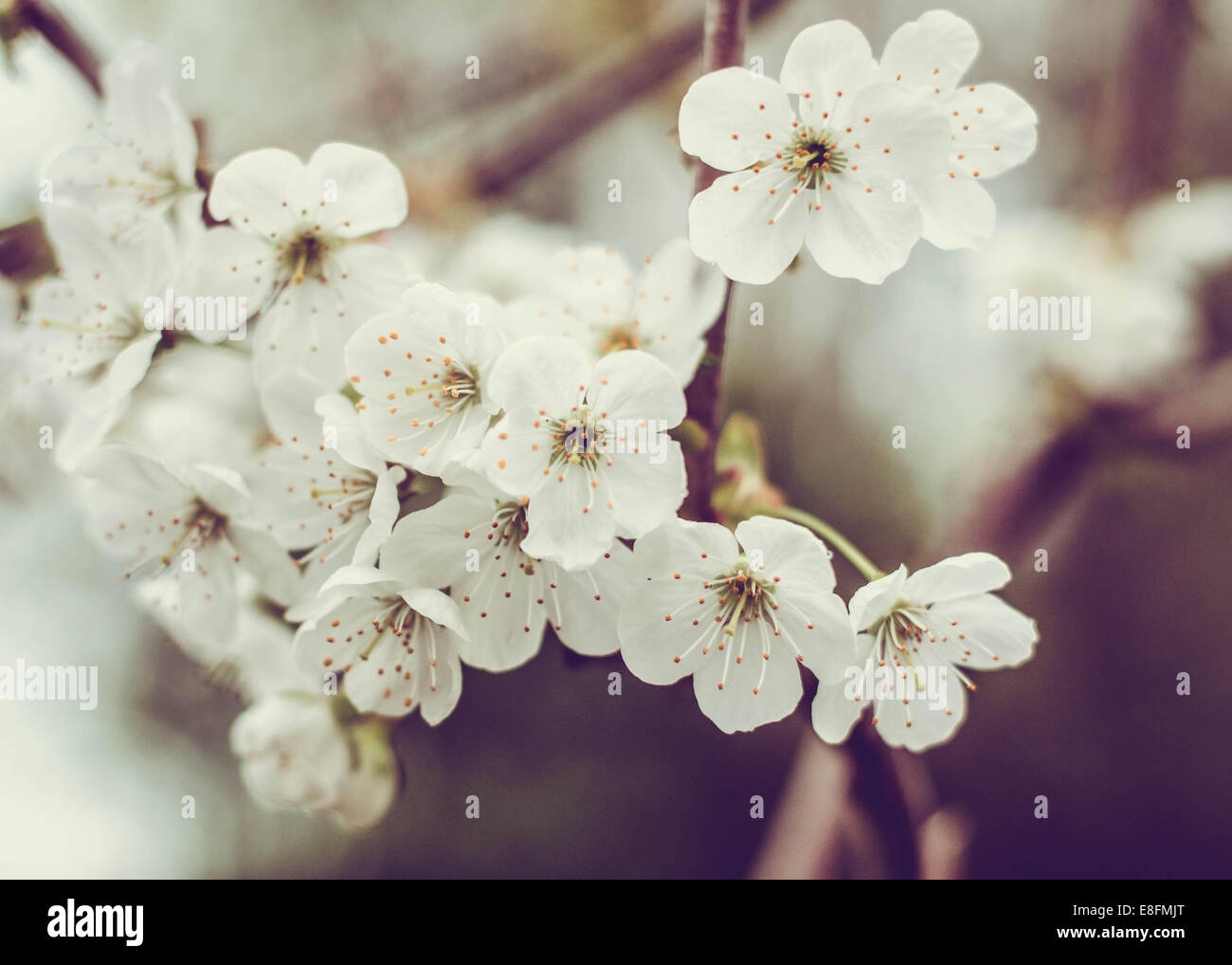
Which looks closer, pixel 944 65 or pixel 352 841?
pixel 944 65

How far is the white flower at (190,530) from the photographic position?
0.74m

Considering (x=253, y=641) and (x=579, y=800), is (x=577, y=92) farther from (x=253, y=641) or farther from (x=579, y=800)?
(x=579, y=800)

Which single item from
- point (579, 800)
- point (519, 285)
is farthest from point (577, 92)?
point (579, 800)

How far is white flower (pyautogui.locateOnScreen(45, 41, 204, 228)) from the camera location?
0.79 metres

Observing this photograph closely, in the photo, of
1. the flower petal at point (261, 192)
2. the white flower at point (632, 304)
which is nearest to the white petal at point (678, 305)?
the white flower at point (632, 304)

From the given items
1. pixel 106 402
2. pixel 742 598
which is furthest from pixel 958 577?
pixel 106 402

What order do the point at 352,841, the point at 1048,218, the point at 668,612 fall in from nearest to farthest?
the point at 668,612, the point at 1048,218, the point at 352,841

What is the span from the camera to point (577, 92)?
1525 mm

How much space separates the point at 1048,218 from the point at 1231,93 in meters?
1.39

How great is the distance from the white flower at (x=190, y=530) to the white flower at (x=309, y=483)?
2 centimetres

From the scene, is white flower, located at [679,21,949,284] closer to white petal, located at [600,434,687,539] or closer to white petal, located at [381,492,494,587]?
white petal, located at [600,434,687,539]

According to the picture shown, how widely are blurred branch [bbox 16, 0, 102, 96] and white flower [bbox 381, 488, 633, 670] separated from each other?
2.51 ft

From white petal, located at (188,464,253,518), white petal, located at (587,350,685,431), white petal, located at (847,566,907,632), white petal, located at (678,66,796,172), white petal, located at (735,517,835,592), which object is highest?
white petal, located at (678,66,796,172)

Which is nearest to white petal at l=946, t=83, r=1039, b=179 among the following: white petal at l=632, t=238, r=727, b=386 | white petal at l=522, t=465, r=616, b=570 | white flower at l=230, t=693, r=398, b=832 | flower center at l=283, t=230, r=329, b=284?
white petal at l=632, t=238, r=727, b=386
